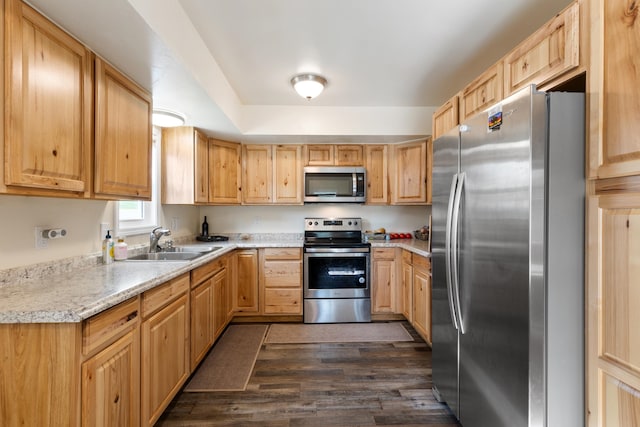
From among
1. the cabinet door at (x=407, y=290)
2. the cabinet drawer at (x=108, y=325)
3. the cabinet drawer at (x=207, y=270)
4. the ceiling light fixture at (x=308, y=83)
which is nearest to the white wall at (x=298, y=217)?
the cabinet door at (x=407, y=290)

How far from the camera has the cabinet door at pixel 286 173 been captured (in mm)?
3592

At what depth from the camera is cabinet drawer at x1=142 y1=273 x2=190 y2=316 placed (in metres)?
1.53

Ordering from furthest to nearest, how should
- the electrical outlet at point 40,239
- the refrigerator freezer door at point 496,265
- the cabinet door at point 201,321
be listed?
the cabinet door at point 201,321
the electrical outlet at point 40,239
the refrigerator freezer door at point 496,265

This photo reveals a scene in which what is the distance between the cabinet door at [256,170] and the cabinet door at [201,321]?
1345 millimetres

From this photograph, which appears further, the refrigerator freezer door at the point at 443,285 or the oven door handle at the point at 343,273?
the oven door handle at the point at 343,273

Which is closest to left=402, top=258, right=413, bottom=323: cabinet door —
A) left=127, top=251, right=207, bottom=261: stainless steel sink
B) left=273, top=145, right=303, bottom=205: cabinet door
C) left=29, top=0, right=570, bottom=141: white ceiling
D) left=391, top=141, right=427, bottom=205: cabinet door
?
left=391, top=141, right=427, bottom=205: cabinet door

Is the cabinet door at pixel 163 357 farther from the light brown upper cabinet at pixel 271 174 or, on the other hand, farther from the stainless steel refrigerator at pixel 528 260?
the light brown upper cabinet at pixel 271 174

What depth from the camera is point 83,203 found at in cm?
191

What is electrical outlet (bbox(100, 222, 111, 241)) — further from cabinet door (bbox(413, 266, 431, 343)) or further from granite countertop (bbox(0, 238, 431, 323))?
cabinet door (bbox(413, 266, 431, 343))

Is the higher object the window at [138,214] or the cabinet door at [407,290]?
the window at [138,214]

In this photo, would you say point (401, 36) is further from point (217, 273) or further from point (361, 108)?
point (217, 273)

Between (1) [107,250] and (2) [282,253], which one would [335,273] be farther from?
(1) [107,250]

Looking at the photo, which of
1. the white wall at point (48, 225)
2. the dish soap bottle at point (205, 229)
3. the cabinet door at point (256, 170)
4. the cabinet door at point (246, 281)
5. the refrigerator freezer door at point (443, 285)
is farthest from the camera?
the dish soap bottle at point (205, 229)

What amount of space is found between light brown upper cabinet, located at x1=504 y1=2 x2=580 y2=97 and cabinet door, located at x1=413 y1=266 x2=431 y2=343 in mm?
1684
